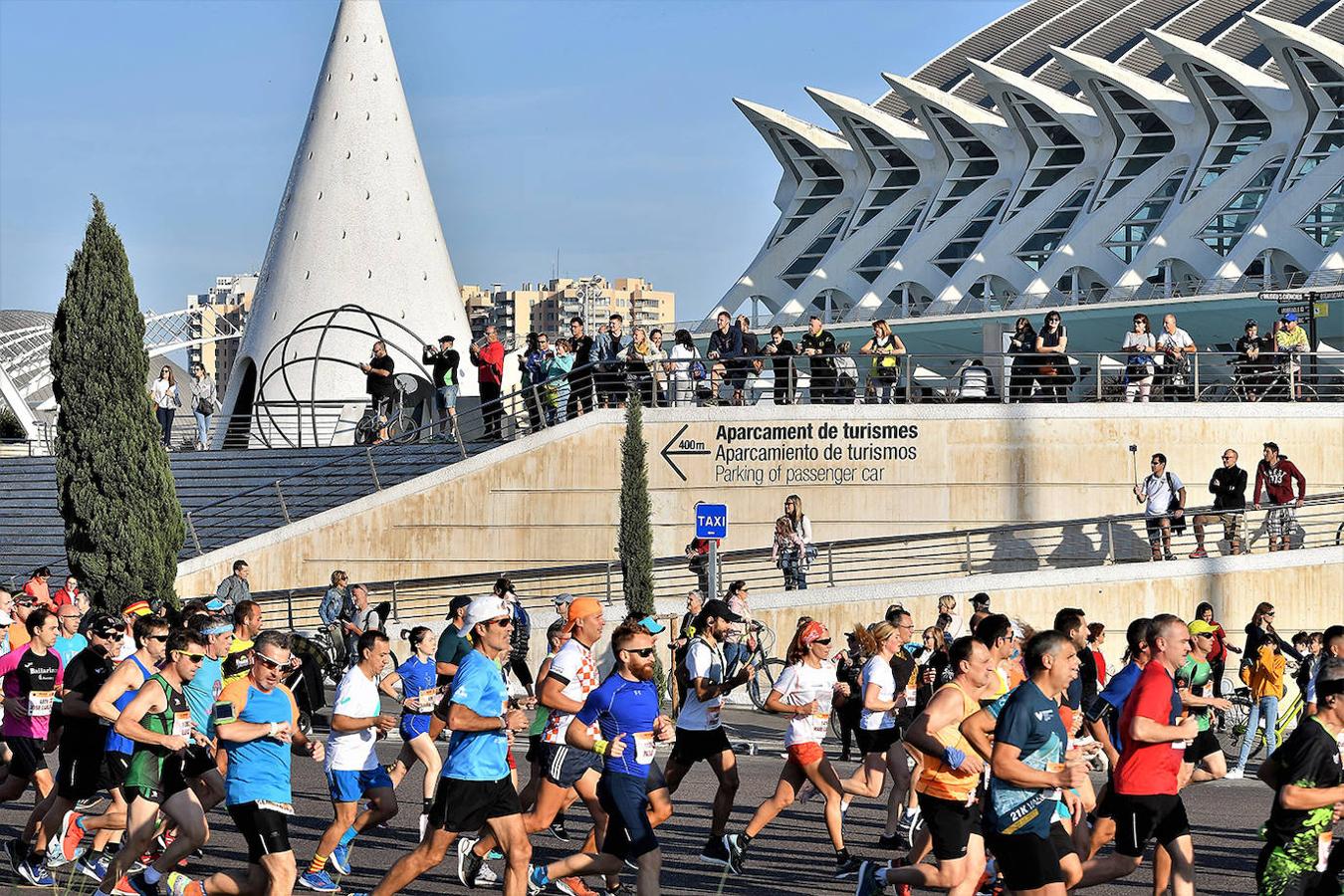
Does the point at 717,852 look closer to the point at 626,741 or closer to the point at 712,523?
the point at 626,741

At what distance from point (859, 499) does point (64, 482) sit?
8.13 meters

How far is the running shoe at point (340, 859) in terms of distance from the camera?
9445mm

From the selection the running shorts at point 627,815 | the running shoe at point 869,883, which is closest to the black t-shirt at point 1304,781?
the running shoe at point 869,883

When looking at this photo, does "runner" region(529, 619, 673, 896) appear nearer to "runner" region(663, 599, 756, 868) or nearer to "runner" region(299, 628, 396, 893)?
"runner" region(299, 628, 396, 893)

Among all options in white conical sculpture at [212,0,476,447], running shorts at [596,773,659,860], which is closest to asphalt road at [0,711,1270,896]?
running shorts at [596,773,659,860]

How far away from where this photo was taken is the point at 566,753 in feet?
30.7

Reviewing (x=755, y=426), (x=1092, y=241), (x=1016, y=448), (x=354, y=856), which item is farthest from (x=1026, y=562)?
(x=1092, y=241)

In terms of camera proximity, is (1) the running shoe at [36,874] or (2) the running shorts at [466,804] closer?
(2) the running shorts at [466,804]

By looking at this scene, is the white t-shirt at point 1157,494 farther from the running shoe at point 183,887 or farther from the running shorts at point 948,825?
the running shoe at point 183,887

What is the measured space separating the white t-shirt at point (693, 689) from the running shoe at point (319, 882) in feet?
6.14

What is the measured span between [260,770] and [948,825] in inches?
105

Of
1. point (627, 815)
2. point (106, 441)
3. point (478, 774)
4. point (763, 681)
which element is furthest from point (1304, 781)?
point (106, 441)

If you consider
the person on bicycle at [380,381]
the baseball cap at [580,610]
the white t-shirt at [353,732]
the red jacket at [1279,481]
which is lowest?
the white t-shirt at [353,732]

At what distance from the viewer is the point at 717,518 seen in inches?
720
